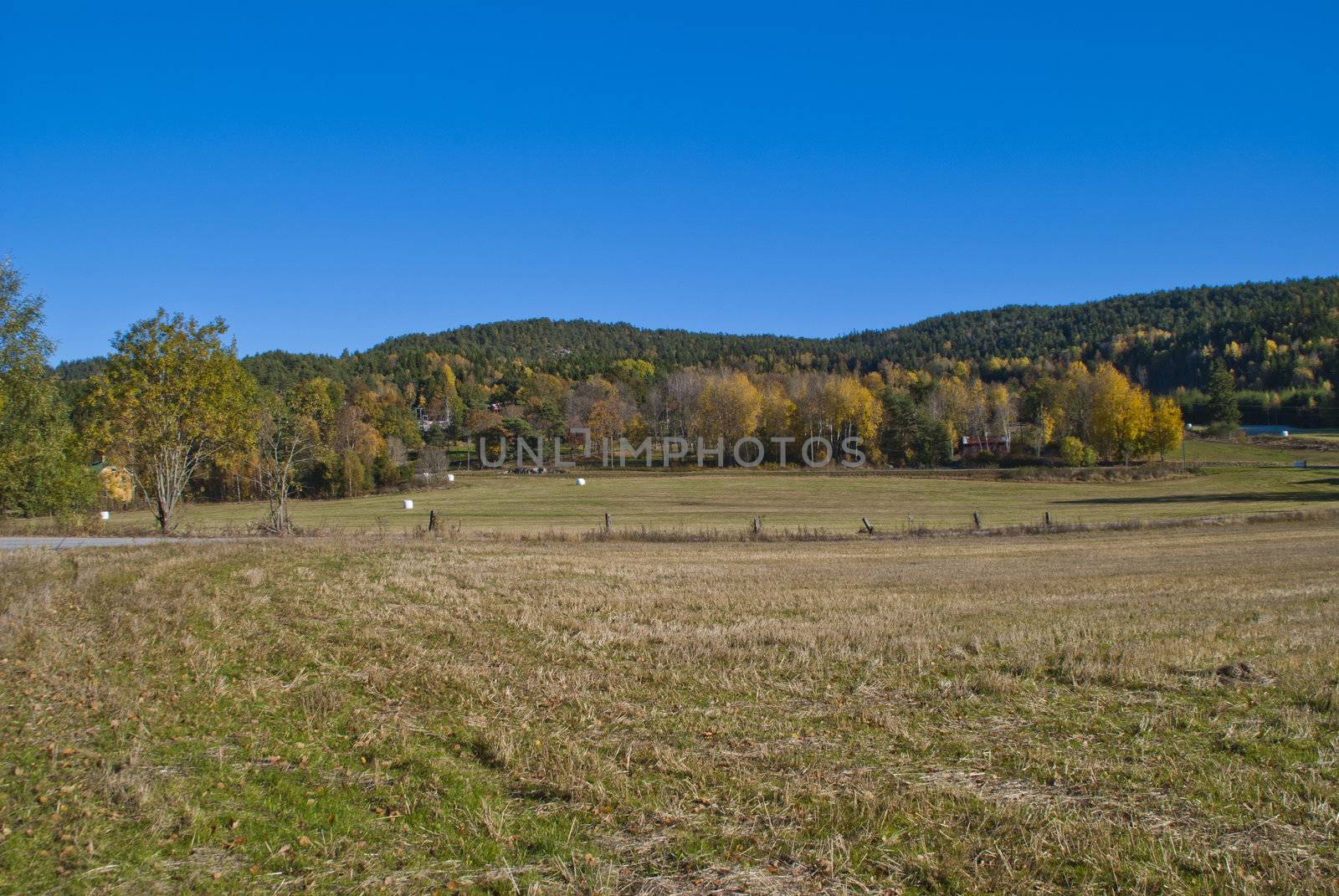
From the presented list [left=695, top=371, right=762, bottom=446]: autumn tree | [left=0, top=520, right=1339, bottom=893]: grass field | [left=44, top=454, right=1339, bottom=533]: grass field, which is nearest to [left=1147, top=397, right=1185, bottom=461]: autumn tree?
[left=44, top=454, right=1339, bottom=533]: grass field

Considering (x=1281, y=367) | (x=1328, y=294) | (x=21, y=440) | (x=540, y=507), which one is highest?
(x=1328, y=294)

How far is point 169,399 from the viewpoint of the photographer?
90.5 feet

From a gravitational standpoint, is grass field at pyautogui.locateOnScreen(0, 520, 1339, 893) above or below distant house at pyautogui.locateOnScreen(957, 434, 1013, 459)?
below

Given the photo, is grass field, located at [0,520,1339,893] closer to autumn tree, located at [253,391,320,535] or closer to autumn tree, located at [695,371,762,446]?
autumn tree, located at [253,391,320,535]

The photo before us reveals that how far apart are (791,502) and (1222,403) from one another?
10336 centimetres

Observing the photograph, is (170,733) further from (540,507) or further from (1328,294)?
(1328,294)

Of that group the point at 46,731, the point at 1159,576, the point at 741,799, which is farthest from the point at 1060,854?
the point at 1159,576

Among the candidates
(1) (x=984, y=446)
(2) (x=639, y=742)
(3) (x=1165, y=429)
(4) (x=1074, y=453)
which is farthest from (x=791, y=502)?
(1) (x=984, y=446)

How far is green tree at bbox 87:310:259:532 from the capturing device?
88.1ft

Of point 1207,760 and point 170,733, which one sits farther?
point 170,733

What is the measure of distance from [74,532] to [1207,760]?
31.7m

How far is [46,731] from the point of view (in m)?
7.02

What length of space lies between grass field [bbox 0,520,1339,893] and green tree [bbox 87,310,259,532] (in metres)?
14.3

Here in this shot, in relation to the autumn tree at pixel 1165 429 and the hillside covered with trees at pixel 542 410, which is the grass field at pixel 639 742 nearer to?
the hillside covered with trees at pixel 542 410
